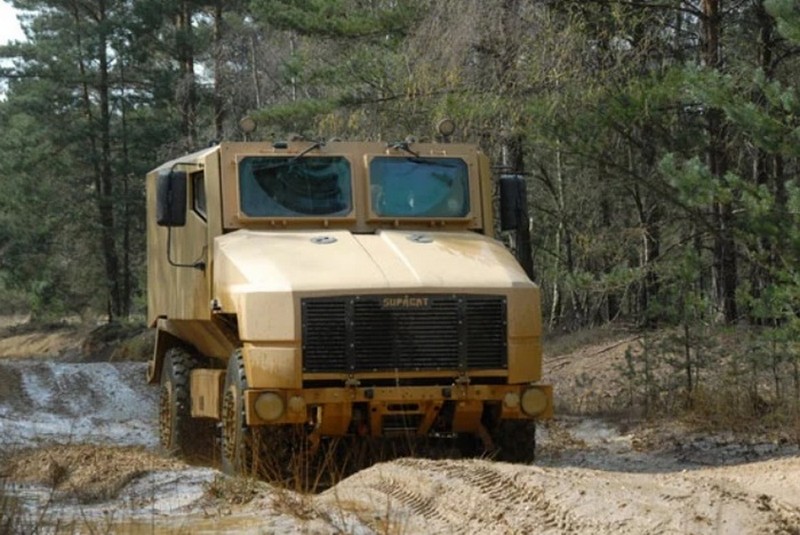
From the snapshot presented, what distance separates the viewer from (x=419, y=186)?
504 inches

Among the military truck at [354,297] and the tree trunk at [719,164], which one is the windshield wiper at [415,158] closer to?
the military truck at [354,297]

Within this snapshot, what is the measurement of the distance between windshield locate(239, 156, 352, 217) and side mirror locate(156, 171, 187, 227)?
557mm

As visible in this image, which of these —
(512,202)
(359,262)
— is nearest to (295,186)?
(359,262)

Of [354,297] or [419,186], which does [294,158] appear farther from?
[354,297]

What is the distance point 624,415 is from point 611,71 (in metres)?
4.37

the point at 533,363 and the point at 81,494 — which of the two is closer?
the point at 81,494

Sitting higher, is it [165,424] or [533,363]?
[533,363]

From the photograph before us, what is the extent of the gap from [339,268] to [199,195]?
2.31m

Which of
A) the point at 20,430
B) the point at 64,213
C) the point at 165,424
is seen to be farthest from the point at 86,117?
the point at 165,424

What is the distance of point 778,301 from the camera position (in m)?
14.9

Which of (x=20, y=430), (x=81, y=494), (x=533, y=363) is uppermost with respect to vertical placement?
(x=533, y=363)

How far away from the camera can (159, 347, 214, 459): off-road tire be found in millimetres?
14312

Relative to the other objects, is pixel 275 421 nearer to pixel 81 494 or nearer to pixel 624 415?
pixel 81 494

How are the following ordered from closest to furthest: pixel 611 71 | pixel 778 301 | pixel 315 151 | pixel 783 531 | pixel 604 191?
pixel 783 531 < pixel 315 151 < pixel 778 301 < pixel 611 71 < pixel 604 191
